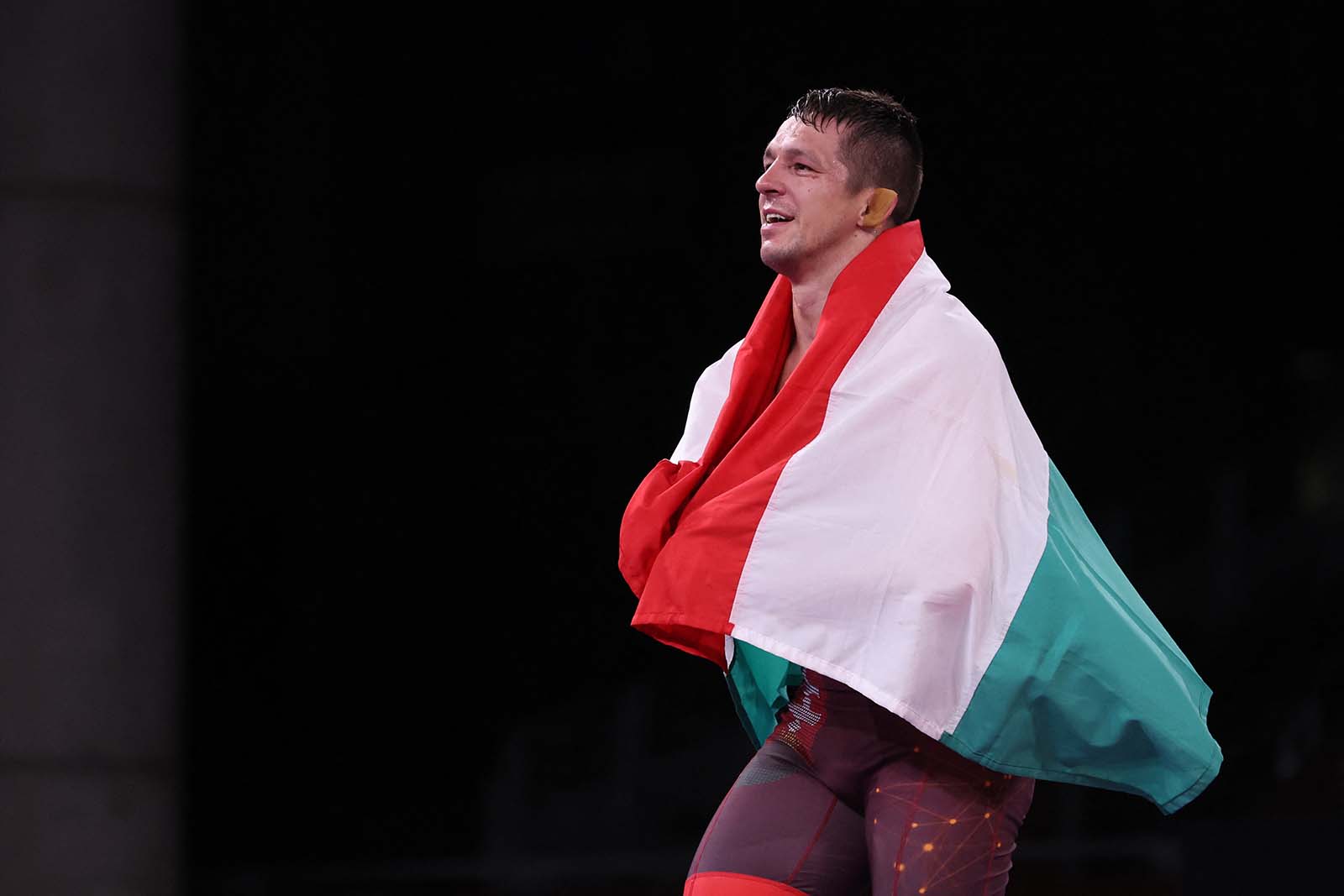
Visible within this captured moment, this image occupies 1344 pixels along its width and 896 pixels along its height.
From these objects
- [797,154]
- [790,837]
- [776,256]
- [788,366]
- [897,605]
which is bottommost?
[790,837]

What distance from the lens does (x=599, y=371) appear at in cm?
554

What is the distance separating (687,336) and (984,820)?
3919 mm

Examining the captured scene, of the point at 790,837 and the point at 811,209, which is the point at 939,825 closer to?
the point at 790,837

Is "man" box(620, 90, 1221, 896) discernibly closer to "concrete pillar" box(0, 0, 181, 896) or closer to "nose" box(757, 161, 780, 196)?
"nose" box(757, 161, 780, 196)

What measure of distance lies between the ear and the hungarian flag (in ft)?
0.27

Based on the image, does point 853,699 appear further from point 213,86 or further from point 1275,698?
point 213,86

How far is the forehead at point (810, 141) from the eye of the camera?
1753 mm

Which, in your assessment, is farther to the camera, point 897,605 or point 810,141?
point 810,141

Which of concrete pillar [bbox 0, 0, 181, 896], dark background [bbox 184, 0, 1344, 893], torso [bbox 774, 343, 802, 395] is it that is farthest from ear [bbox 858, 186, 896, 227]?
dark background [bbox 184, 0, 1344, 893]

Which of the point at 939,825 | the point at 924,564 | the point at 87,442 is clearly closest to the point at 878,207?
the point at 924,564

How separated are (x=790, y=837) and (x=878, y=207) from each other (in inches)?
25.9

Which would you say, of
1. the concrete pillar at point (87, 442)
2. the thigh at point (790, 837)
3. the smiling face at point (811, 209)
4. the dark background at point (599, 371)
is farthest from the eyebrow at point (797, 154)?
the dark background at point (599, 371)

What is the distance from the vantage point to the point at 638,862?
4.96 meters

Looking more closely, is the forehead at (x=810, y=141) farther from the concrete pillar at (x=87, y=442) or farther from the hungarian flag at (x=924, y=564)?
the concrete pillar at (x=87, y=442)
